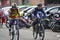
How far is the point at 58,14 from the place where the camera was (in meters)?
19.5

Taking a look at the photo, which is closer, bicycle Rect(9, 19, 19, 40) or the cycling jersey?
bicycle Rect(9, 19, 19, 40)

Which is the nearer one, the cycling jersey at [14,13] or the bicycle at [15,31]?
the bicycle at [15,31]

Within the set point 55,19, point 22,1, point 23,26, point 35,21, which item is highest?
point 35,21

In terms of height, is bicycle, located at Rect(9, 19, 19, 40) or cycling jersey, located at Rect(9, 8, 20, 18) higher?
cycling jersey, located at Rect(9, 8, 20, 18)

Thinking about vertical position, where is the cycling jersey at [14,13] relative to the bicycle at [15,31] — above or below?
above

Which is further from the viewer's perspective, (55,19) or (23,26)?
(23,26)

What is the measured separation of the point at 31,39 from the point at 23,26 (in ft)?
28.6

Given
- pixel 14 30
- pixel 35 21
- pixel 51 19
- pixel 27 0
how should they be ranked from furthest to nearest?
pixel 27 0 < pixel 51 19 < pixel 35 21 < pixel 14 30

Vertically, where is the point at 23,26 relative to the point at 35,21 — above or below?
below

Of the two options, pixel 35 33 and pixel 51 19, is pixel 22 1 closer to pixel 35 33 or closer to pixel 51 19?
pixel 51 19

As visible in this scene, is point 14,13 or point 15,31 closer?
point 15,31

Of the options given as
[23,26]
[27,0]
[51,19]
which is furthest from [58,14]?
[27,0]

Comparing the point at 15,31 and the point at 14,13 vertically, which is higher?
the point at 14,13

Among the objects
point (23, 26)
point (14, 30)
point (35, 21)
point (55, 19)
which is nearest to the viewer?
point (14, 30)
